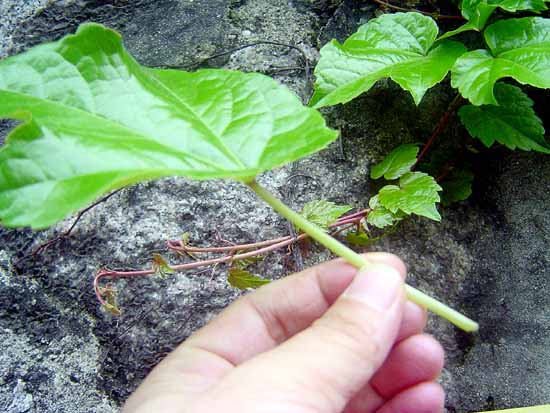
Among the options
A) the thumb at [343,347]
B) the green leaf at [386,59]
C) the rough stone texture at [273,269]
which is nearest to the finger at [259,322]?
the thumb at [343,347]

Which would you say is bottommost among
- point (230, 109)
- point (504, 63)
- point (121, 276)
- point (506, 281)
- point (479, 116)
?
point (506, 281)

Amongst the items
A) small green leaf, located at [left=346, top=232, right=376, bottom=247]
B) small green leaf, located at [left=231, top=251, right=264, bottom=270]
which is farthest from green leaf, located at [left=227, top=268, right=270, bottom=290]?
small green leaf, located at [left=346, top=232, right=376, bottom=247]

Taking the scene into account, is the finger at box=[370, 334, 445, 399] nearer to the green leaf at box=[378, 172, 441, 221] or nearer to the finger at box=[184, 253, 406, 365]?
the finger at box=[184, 253, 406, 365]

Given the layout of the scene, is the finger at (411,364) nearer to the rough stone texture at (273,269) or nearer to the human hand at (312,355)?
the human hand at (312,355)

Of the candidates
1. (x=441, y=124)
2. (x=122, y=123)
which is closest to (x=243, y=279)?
(x=122, y=123)

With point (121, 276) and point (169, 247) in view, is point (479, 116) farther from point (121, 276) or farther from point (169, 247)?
point (121, 276)

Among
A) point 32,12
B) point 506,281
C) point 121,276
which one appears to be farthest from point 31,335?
point 506,281

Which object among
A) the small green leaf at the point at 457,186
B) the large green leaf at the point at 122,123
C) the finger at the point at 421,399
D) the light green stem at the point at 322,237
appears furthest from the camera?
the small green leaf at the point at 457,186
